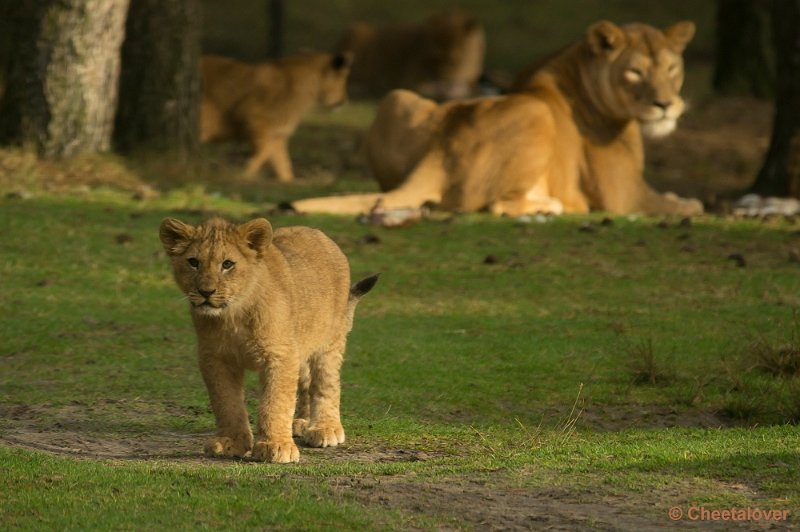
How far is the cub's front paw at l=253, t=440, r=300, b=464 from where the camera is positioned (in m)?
6.28

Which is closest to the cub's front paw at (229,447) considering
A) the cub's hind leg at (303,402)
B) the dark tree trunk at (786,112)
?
the cub's hind leg at (303,402)

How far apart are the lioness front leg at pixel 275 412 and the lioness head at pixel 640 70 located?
718 cm

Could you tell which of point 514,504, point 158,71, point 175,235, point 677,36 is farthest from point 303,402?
point 158,71

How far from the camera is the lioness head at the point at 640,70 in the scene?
12.8m

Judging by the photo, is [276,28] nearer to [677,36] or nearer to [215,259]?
[677,36]

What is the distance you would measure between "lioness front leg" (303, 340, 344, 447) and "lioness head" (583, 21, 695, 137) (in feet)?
21.2

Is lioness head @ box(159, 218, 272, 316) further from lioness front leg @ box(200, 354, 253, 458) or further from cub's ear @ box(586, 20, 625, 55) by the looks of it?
cub's ear @ box(586, 20, 625, 55)

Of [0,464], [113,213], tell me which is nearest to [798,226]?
[113,213]

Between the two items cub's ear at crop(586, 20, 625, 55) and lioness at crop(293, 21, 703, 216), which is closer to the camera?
lioness at crop(293, 21, 703, 216)

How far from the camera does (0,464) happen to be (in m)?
5.81

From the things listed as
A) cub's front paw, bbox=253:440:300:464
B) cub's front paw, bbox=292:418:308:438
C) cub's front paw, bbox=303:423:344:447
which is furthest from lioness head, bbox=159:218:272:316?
cub's front paw, bbox=292:418:308:438

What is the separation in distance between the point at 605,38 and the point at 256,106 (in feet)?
14.3

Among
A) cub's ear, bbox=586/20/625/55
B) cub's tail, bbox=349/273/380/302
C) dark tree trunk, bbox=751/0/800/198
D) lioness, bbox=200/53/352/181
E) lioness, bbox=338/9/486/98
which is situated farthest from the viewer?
lioness, bbox=338/9/486/98

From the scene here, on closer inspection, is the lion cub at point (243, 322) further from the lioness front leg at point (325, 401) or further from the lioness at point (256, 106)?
the lioness at point (256, 106)
